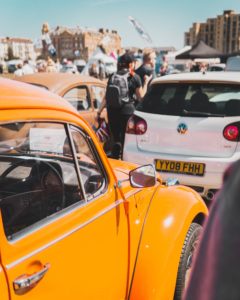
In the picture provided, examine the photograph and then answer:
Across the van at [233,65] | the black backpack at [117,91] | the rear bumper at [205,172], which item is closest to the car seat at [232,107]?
the rear bumper at [205,172]

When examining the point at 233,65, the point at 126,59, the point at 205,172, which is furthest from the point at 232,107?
the point at 233,65

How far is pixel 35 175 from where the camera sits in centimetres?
214

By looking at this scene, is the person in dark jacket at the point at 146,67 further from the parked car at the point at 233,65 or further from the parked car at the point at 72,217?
the parked car at the point at 233,65

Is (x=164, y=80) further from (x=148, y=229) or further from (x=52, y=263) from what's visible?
(x=52, y=263)

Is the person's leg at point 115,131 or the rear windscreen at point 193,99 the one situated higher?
the rear windscreen at point 193,99

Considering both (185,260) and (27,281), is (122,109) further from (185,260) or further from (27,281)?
(27,281)

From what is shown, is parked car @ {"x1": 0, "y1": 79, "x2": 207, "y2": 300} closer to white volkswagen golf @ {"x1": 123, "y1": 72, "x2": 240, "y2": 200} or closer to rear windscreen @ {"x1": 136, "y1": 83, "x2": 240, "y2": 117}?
white volkswagen golf @ {"x1": 123, "y1": 72, "x2": 240, "y2": 200}

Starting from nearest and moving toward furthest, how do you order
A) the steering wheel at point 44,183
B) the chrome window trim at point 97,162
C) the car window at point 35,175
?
the car window at point 35,175 < the steering wheel at point 44,183 < the chrome window trim at point 97,162

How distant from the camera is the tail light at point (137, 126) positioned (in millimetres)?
4957

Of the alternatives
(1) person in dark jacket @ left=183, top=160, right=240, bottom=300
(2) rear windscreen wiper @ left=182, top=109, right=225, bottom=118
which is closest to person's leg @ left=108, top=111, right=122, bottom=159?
(2) rear windscreen wiper @ left=182, top=109, right=225, bottom=118

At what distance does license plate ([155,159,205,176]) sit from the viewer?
4.51 meters

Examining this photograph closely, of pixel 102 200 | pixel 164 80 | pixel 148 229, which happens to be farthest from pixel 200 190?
pixel 102 200

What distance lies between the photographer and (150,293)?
7.41 ft

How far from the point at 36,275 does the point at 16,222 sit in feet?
0.98
